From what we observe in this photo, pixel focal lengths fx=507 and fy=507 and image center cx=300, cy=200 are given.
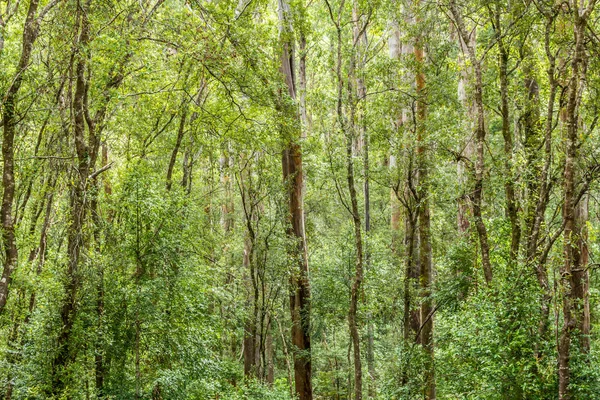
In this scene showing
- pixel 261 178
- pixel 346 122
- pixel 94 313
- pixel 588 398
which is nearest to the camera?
pixel 588 398

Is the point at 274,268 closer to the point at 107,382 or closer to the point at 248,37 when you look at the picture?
the point at 107,382

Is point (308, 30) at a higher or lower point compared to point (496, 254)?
higher

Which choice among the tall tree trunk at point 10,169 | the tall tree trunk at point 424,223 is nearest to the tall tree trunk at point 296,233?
the tall tree trunk at point 424,223

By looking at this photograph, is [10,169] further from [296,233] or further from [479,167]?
[479,167]

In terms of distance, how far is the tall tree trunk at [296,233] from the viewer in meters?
12.7

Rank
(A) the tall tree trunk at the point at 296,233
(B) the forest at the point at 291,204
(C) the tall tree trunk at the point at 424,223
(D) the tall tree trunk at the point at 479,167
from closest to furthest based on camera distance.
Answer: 1. (B) the forest at the point at 291,204
2. (D) the tall tree trunk at the point at 479,167
3. (C) the tall tree trunk at the point at 424,223
4. (A) the tall tree trunk at the point at 296,233

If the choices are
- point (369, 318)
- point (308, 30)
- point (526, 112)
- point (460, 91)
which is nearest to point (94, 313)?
point (369, 318)

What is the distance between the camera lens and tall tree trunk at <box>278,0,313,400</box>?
12703mm

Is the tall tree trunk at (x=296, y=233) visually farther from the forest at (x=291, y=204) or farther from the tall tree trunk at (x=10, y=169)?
the tall tree trunk at (x=10, y=169)

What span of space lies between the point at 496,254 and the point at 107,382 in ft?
26.5

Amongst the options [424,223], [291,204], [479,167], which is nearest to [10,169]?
[291,204]

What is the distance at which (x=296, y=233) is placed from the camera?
45.1 feet

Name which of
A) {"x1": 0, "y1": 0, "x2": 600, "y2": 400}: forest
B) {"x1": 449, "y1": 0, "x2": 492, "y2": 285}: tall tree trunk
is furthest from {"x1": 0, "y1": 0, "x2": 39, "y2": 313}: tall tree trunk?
{"x1": 449, "y1": 0, "x2": 492, "y2": 285}: tall tree trunk

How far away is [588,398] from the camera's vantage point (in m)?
6.96
